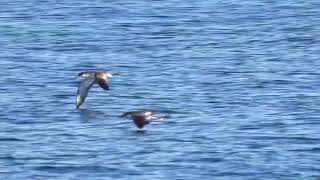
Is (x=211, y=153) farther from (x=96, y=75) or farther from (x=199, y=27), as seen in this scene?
(x=199, y=27)

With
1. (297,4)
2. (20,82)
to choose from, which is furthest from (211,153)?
(297,4)

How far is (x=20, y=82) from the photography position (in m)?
44.1

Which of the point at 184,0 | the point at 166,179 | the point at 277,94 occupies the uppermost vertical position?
the point at 184,0

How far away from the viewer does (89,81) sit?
39719 millimetres

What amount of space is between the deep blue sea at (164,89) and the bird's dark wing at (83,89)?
0.93ft

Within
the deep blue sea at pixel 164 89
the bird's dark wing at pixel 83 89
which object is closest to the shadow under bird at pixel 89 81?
the bird's dark wing at pixel 83 89

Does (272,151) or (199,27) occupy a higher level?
(199,27)

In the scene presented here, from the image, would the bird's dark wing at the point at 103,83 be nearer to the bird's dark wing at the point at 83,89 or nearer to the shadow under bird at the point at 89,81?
the shadow under bird at the point at 89,81

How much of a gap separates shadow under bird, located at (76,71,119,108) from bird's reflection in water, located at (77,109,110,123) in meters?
0.41

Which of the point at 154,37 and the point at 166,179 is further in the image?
the point at 154,37

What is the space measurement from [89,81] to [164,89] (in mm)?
3508

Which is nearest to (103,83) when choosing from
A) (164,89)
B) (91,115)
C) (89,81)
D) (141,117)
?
(91,115)

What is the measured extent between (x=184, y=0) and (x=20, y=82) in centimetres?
1781

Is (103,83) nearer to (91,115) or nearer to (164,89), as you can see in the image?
(91,115)
